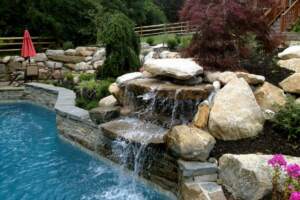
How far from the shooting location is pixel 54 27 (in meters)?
14.1

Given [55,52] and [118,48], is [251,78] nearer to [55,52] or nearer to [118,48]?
[118,48]

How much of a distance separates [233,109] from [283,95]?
1082 millimetres

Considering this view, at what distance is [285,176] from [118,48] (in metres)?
5.72

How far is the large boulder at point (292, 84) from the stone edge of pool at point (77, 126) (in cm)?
225

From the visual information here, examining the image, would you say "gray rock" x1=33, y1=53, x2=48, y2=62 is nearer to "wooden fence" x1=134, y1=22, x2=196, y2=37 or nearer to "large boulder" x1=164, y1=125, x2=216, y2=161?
"wooden fence" x1=134, y1=22, x2=196, y2=37

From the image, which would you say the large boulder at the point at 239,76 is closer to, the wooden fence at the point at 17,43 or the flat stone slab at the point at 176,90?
the flat stone slab at the point at 176,90

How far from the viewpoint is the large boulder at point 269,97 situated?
18.9 feet

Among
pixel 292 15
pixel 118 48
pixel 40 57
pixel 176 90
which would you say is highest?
pixel 292 15

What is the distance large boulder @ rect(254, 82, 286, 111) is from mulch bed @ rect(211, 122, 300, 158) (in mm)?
565

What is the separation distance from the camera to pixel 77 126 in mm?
7359

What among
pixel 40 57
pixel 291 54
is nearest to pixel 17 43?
pixel 40 57

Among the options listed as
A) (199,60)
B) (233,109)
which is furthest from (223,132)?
(199,60)

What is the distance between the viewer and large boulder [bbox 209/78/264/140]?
520cm

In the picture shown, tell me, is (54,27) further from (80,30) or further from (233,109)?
(233,109)
